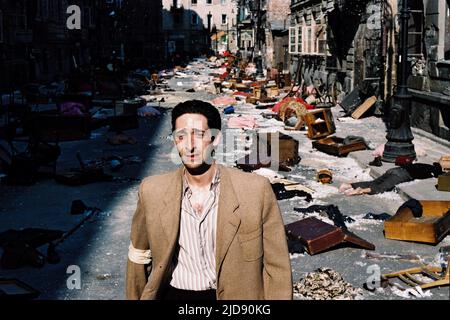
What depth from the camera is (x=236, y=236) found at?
110 inches

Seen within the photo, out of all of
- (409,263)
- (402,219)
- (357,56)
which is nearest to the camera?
(409,263)

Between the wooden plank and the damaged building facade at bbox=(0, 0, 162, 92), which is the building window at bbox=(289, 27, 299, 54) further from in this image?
the wooden plank

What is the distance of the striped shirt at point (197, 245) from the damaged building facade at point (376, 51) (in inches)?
432

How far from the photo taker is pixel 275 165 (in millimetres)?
11156

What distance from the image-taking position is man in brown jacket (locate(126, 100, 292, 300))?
9.16 ft

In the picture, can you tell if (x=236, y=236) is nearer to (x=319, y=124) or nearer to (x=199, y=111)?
(x=199, y=111)

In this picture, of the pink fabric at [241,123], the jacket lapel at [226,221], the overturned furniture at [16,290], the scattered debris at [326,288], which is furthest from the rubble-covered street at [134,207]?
the jacket lapel at [226,221]

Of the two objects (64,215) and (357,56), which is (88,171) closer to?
(64,215)

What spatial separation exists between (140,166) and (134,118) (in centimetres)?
548

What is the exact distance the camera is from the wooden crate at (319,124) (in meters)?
14.7

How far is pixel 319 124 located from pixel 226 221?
1243 centimetres

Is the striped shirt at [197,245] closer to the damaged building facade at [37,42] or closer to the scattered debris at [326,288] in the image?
the scattered debris at [326,288]

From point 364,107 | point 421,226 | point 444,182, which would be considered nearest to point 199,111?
point 421,226
